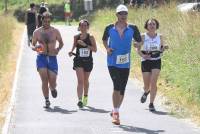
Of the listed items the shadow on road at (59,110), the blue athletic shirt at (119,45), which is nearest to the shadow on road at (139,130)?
the blue athletic shirt at (119,45)

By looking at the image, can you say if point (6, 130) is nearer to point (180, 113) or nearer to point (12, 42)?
point (180, 113)

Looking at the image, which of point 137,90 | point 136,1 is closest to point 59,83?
point 137,90

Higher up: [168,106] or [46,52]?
[46,52]

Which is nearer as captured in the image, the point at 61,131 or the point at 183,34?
the point at 61,131

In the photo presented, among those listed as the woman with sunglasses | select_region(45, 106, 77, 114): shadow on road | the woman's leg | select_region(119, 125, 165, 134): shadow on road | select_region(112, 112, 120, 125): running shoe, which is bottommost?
select_region(45, 106, 77, 114): shadow on road

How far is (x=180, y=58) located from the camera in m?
18.0

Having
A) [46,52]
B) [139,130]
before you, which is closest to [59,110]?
[46,52]

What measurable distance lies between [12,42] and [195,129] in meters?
21.5

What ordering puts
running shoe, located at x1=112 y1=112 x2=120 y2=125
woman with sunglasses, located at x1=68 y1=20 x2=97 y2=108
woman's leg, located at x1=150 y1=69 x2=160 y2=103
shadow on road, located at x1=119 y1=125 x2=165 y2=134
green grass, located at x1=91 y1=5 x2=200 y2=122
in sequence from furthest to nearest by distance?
green grass, located at x1=91 y1=5 x2=200 y2=122 → woman with sunglasses, located at x1=68 y1=20 x2=97 y2=108 → woman's leg, located at x1=150 y1=69 x2=160 y2=103 → running shoe, located at x1=112 y1=112 x2=120 y2=125 → shadow on road, located at x1=119 y1=125 x2=165 y2=134

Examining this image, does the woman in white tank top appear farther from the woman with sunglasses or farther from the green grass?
the woman with sunglasses

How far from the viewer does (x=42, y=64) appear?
1410cm

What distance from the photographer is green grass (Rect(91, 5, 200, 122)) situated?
1436cm

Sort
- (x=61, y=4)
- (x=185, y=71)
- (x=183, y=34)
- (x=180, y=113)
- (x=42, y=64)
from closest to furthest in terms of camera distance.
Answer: (x=180, y=113), (x=42, y=64), (x=185, y=71), (x=183, y=34), (x=61, y=4)

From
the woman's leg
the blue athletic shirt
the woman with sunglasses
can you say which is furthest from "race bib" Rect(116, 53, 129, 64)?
the woman with sunglasses
